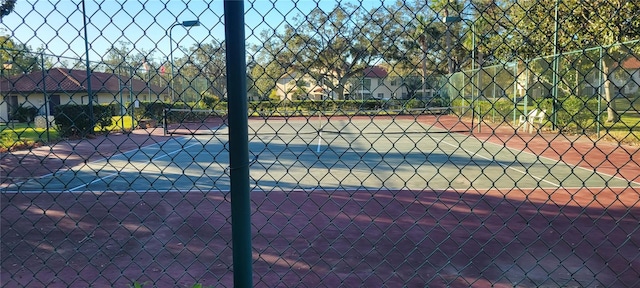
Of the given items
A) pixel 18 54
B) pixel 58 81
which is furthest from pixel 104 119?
pixel 18 54

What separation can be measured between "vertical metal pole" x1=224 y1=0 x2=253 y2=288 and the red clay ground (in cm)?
161

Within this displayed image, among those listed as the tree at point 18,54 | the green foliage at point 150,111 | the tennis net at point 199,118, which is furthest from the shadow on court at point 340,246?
the green foliage at point 150,111

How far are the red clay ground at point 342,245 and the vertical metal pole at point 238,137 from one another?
1611 mm

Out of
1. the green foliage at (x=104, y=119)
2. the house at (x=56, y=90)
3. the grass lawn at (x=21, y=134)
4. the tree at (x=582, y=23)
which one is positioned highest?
the tree at (x=582, y=23)

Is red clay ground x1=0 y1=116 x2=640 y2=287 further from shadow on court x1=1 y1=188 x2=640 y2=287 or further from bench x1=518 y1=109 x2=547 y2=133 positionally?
bench x1=518 y1=109 x2=547 y2=133

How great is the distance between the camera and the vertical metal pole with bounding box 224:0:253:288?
5.72 feet

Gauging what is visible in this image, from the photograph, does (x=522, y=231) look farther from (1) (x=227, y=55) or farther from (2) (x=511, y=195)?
(1) (x=227, y=55)


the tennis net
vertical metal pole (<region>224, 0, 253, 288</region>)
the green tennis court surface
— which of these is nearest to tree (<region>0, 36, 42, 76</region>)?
the tennis net

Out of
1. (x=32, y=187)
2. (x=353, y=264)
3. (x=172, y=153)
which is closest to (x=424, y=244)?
(x=353, y=264)

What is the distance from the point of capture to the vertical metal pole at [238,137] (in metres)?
1.74

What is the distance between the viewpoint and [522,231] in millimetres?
5492

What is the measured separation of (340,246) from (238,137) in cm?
347

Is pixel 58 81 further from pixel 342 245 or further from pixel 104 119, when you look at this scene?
pixel 104 119

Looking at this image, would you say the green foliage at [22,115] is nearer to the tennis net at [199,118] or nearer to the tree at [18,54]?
the tree at [18,54]
